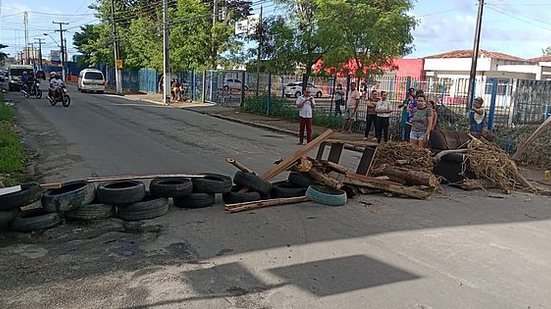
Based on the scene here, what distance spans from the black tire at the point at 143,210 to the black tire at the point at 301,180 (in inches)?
96.5

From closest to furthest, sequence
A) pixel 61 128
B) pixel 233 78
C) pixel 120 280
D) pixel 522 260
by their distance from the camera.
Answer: pixel 120 280 → pixel 522 260 → pixel 61 128 → pixel 233 78

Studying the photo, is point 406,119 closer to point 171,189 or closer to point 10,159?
point 171,189

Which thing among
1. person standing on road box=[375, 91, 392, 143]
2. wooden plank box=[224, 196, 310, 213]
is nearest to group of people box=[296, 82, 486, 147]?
person standing on road box=[375, 91, 392, 143]

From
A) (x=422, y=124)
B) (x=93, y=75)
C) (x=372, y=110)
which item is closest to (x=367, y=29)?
(x=372, y=110)

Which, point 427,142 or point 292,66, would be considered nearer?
point 427,142

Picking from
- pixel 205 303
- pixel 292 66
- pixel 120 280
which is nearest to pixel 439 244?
pixel 205 303

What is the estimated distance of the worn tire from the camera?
775cm

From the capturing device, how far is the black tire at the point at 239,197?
7.50 m

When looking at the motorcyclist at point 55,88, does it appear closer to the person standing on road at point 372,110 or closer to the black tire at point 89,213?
the person standing on road at point 372,110

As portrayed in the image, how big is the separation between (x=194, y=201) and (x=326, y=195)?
6.76 feet

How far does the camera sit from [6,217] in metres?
5.94

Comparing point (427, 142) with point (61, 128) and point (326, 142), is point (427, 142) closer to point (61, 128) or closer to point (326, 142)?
point (326, 142)

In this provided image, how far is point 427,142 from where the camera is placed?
11094 millimetres

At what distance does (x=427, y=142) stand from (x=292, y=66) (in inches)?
544
